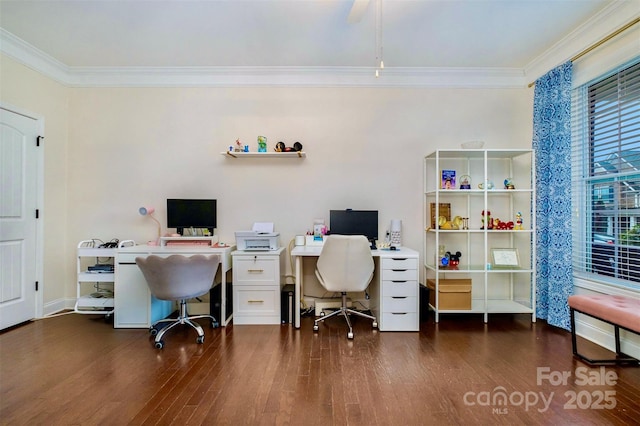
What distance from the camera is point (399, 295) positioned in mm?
2869

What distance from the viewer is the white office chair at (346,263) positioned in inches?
106

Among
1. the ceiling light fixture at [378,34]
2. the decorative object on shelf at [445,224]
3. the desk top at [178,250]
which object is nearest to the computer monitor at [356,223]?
the decorative object on shelf at [445,224]

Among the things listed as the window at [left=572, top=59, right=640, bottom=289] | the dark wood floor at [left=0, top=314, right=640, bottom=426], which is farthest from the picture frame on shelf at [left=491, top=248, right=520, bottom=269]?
the dark wood floor at [left=0, top=314, right=640, bottom=426]

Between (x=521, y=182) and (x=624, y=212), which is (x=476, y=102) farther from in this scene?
(x=624, y=212)

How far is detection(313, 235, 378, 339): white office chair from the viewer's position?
2.71 m

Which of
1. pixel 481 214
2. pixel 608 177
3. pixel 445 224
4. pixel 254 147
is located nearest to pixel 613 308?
pixel 608 177

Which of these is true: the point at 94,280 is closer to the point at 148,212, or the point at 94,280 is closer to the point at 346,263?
the point at 148,212

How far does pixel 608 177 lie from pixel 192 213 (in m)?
4.09

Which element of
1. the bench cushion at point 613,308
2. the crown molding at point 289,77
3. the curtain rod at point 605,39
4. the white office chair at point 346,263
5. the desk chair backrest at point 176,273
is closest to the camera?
the bench cushion at point 613,308

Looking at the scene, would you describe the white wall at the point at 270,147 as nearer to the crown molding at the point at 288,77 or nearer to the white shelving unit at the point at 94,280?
the crown molding at the point at 288,77

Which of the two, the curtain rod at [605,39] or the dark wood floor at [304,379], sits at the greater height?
the curtain rod at [605,39]

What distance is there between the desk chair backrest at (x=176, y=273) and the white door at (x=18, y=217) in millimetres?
1588

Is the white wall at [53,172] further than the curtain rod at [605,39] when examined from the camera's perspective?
Yes

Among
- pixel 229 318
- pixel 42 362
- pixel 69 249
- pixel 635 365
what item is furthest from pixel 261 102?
pixel 635 365
